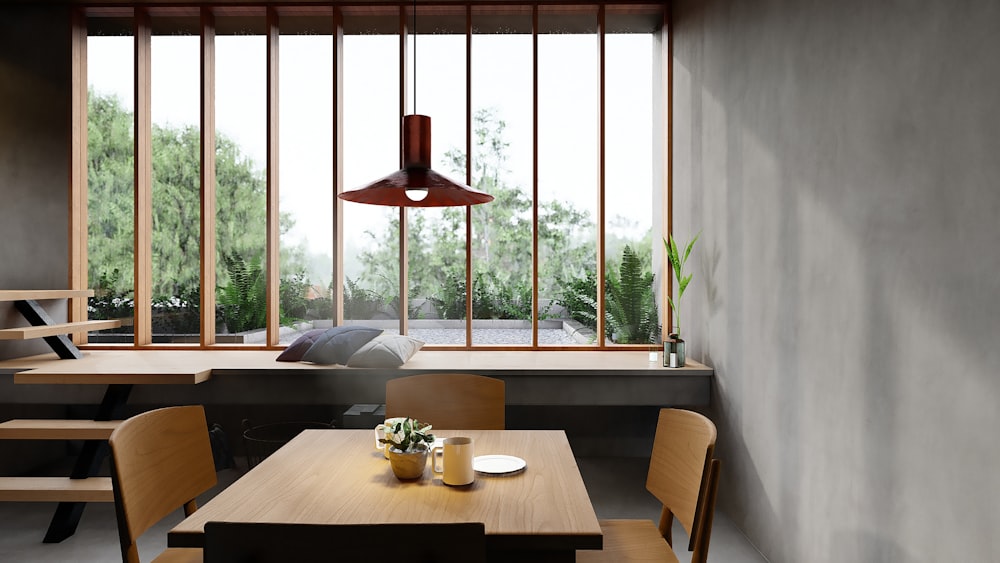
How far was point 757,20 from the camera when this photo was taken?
9.71 feet

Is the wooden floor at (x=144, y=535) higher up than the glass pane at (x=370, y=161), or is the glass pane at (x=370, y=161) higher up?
the glass pane at (x=370, y=161)

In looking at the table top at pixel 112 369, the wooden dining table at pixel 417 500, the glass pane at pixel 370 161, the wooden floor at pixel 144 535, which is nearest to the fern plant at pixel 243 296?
the table top at pixel 112 369

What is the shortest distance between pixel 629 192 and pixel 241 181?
2.73 meters

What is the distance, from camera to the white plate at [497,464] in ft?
5.80

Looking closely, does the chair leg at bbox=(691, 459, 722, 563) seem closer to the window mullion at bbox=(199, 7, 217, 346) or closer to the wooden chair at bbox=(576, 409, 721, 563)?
the wooden chair at bbox=(576, 409, 721, 563)

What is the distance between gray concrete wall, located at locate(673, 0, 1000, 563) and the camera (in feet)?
5.32

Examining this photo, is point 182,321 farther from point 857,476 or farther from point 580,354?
point 857,476

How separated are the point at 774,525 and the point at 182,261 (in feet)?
13.1

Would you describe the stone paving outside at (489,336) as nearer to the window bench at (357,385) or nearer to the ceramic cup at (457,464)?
the window bench at (357,385)

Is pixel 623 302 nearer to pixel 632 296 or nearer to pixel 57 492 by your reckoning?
pixel 632 296

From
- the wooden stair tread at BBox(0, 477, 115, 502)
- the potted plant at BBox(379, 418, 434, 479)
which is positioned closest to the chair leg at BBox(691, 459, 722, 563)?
the potted plant at BBox(379, 418, 434, 479)

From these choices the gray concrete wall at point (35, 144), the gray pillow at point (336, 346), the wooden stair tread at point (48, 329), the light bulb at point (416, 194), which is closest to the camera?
the light bulb at point (416, 194)

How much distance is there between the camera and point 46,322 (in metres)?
3.79

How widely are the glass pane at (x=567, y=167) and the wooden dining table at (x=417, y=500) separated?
240 cm
